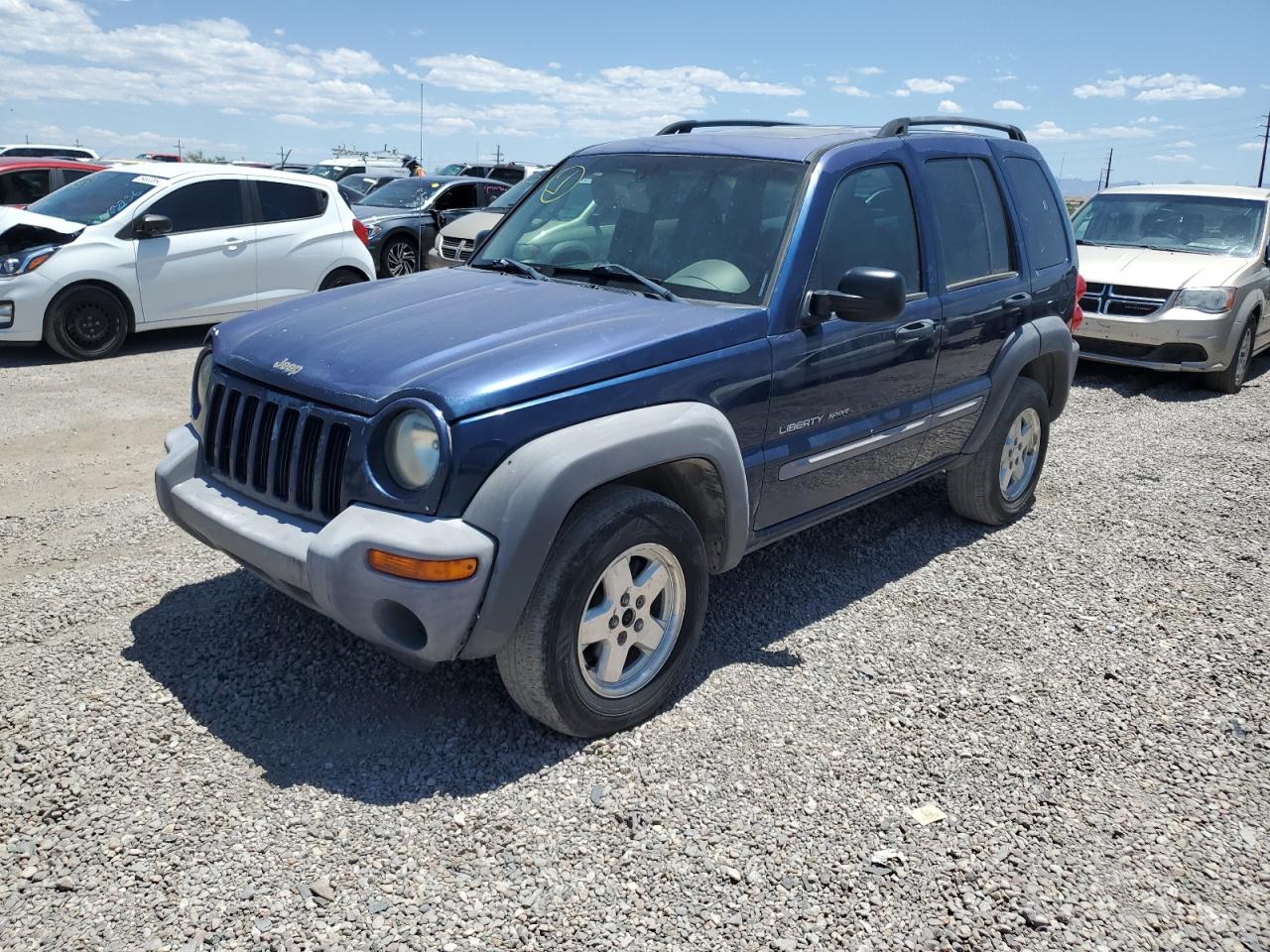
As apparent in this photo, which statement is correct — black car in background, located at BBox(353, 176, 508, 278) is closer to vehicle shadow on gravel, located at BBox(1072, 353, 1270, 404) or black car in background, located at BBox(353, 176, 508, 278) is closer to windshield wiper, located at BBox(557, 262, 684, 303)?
vehicle shadow on gravel, located at BBox(1072, 353, 1270, 404)

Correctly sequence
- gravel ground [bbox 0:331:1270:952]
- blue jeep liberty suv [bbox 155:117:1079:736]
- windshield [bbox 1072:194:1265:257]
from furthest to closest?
windshield [bbox 1072:194:1265:257]
blue jeep liberty suv [bbox 155:117:1079:736]
gravel ground [bbox 0:331:1270:952]

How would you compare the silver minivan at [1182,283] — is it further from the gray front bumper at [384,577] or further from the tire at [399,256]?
the tire at [399,256]

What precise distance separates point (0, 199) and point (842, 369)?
11.8 m

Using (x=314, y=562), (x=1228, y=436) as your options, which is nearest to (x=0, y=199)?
(x=314, y=562)

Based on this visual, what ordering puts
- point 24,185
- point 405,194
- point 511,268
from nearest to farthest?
point 511,268
point 24,185
point 405,194

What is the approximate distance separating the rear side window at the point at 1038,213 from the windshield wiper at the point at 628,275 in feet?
7.54

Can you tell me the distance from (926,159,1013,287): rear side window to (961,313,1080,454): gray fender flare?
1.13 feet

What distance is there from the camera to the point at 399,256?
13844mm

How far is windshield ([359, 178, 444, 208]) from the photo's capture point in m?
14.9

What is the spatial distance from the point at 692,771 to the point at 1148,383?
820cm

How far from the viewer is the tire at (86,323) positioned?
8.98 metres

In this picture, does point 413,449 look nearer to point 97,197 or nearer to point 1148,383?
point 97,197

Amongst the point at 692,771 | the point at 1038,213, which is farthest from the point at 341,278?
the point at 692,771


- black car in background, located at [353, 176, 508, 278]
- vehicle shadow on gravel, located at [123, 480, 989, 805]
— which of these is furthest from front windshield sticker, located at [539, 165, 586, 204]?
black car in background, located at [353, 176, 508, 278]
